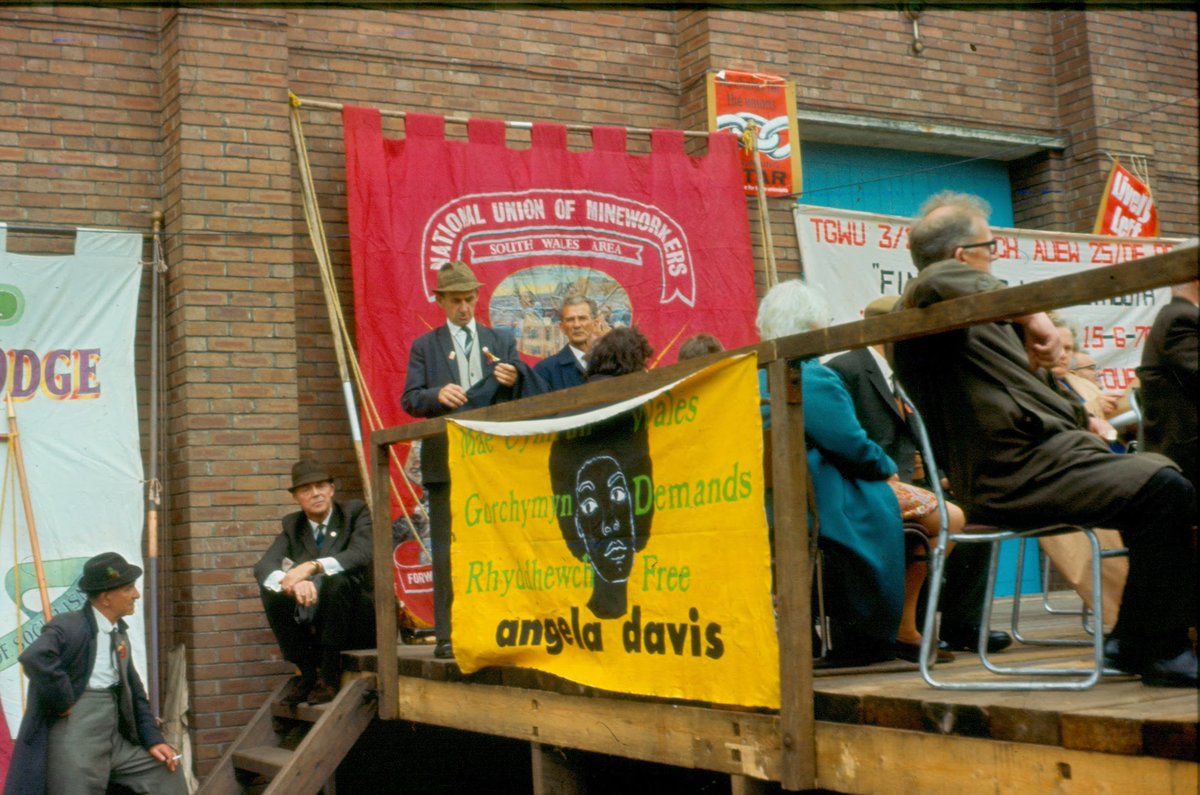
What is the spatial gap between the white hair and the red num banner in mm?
3934

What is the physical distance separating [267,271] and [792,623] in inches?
201

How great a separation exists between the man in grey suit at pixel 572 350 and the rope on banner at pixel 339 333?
0.99 meters

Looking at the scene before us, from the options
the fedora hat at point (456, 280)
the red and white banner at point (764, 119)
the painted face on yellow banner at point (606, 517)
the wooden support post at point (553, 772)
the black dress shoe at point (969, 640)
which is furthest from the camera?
the red and white banner at point (764, 119)

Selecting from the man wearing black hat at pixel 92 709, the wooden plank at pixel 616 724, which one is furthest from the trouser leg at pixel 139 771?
the wooden plank at pixel 616 724

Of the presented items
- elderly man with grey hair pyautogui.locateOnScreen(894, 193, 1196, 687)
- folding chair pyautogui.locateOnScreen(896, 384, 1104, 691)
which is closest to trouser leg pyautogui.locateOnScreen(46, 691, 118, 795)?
folding chair pyautogui.locateOnScreen(896, 384, 1104, 691)

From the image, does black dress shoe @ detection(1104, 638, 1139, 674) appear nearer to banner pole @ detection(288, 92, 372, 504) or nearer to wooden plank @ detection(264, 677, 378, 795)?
wooden plank @ detection(264, 677, 378, 795)

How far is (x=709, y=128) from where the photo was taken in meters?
A: 9.67

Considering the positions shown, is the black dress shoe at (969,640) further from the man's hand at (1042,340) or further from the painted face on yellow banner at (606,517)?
the man's hand at (1042,340)

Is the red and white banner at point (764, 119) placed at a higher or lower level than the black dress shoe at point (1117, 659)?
higher

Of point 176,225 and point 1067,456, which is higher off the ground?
point 176,225

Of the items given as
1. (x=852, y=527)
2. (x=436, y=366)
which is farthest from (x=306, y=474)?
(x=852, y=527)

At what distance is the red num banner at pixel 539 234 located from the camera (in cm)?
828

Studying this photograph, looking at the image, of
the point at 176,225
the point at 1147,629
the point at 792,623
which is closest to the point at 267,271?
the point at 176,225

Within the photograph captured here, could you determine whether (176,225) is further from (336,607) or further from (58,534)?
(336,607)
